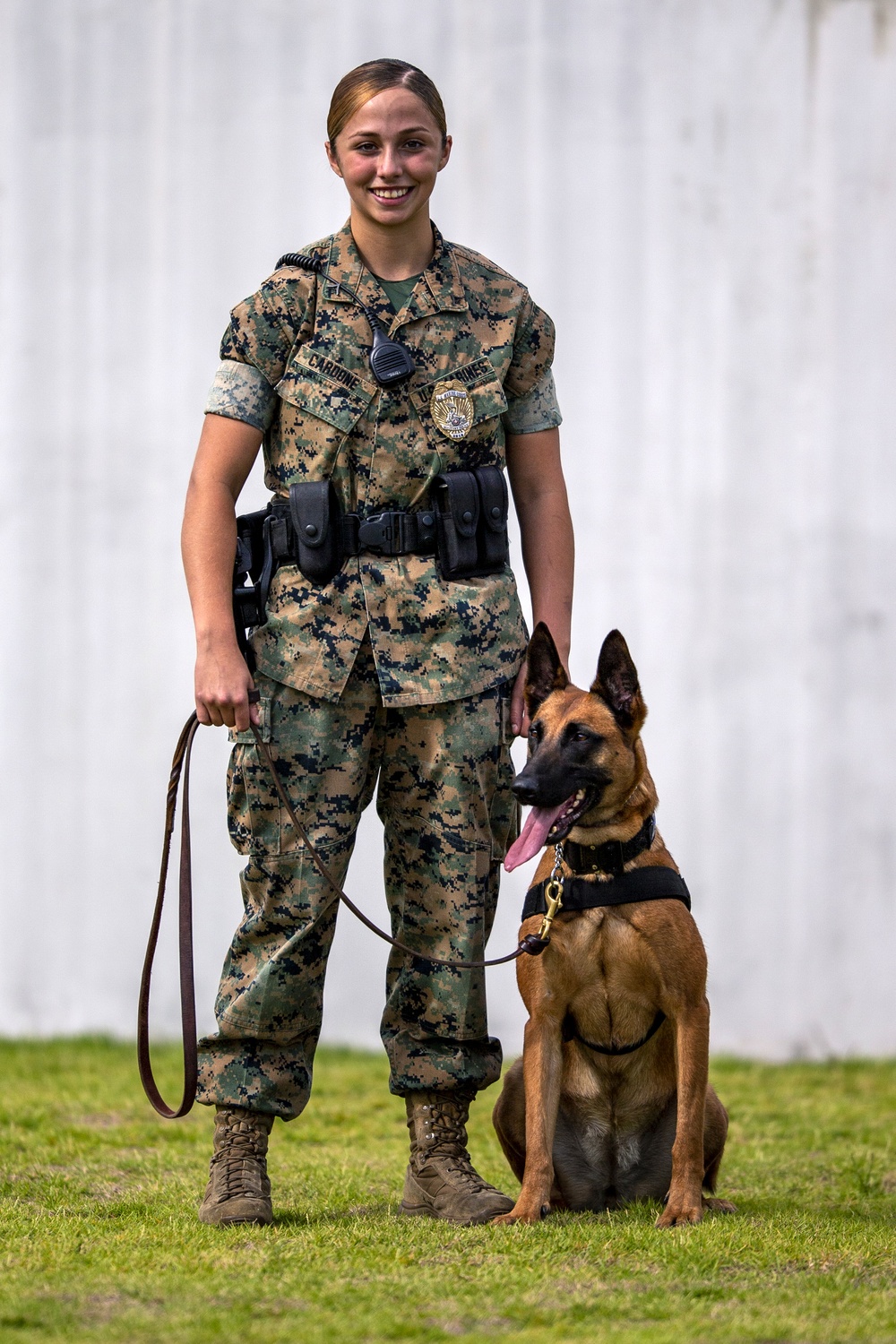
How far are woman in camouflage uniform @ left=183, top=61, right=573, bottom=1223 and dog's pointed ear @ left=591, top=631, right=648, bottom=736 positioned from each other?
20 cm

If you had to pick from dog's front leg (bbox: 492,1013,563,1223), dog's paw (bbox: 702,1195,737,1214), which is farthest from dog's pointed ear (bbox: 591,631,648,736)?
dog's paw (bbox: 702,1195,737,1214)

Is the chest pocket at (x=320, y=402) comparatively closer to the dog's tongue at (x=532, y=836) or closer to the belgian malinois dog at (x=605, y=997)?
the belgian malinois dog at (x=605, y=997)

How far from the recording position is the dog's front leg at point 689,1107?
9.77ft

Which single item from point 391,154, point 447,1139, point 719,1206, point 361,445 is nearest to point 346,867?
point 447,1139

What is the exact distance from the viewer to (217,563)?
2979 millimetres

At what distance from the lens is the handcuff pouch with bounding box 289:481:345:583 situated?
294 cm

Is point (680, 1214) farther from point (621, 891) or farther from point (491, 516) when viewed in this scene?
point (491, 516)

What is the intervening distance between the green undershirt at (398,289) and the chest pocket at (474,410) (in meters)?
0.17

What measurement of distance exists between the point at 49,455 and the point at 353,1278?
13.2 ft

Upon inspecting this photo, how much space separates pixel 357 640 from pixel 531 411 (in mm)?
657

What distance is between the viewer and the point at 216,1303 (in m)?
2.30

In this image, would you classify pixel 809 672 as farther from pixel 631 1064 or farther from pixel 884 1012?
pixel 631 1064

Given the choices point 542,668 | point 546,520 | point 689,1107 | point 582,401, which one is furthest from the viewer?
point 582,401

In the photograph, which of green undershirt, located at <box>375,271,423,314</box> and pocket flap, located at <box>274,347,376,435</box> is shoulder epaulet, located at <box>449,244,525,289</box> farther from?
pocket flap, located at <box>274,347,376,435</box>
